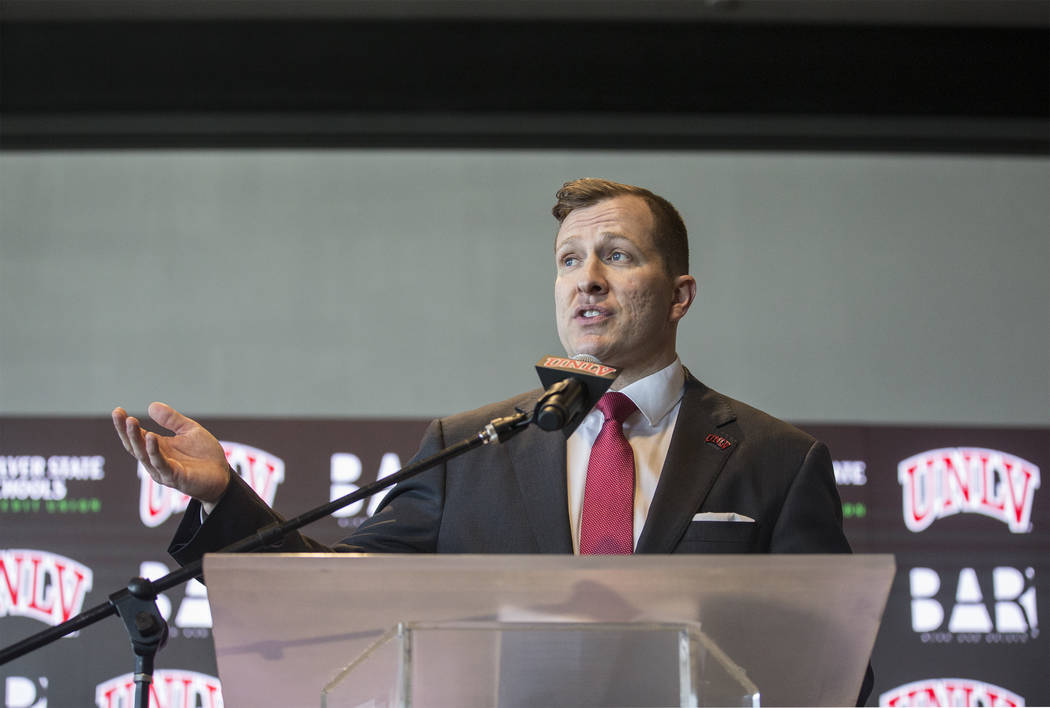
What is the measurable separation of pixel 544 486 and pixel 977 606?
209cm

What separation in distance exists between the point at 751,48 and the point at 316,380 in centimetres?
185

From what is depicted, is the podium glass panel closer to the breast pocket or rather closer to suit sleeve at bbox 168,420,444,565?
suit sleeve at bbox 168,420,444,565

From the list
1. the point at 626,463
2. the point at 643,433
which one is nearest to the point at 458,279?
the point at 643,433

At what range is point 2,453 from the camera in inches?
135

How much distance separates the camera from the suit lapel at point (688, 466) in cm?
178

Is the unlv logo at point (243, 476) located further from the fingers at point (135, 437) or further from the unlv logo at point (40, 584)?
the fingers at point (135, 437)

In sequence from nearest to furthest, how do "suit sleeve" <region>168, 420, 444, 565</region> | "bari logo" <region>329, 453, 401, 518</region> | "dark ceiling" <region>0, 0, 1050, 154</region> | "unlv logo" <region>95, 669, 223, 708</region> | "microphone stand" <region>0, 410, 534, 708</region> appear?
"microphone stand" <region>0, 410, 534, 708</region>, "suit sleeve" <region>168, 420, 444, 565</region>, "unlv logo" <region>95, 669, 223, 708</region>, "bari logo" <region>329, 453, 401, 518</region>, "dark ceiling" <region>0, 0, 1050, 154</region>

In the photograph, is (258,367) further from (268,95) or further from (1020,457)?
(1020,457)

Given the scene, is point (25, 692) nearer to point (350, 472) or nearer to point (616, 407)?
point (350, 472)

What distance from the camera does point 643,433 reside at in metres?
1.98

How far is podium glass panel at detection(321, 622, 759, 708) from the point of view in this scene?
112cm

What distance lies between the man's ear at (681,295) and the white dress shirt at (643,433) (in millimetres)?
95

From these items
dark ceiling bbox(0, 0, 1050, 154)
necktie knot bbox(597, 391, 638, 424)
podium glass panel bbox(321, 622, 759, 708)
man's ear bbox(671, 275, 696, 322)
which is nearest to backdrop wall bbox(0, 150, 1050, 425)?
dark ceiling bbox(0, 0, 1050, 154)

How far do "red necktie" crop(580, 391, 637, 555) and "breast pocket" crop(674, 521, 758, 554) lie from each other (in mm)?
96
